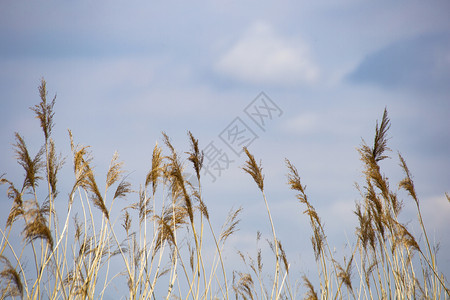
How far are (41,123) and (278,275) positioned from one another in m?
2.79

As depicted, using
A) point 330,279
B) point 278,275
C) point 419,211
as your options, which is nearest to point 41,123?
point 278,275

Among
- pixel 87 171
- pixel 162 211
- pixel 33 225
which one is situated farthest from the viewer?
pixel 162 211

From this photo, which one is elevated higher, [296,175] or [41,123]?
[41,123]

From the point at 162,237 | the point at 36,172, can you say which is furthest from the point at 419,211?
the point at 36,172

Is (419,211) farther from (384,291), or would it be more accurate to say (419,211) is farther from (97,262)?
(97,262)

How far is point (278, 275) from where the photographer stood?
4082mm

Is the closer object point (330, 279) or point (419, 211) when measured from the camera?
point (419, 211)

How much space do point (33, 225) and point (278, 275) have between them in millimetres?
2408

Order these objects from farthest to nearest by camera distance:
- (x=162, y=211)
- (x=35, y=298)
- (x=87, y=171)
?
1. (x=162, y=211)
2. (x=87, y=171)
3. (x=35, y=298)

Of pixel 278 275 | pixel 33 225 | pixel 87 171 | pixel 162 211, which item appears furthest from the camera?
pixel 278 275

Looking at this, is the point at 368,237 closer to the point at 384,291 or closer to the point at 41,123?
the point at 384,291

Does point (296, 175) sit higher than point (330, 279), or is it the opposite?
point (296, 175)

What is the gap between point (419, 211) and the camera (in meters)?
3.60

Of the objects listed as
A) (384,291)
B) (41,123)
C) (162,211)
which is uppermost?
(41,123)
